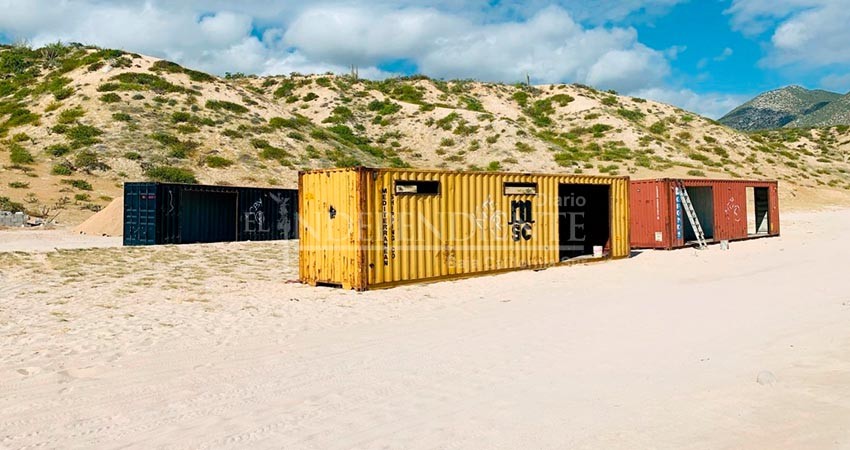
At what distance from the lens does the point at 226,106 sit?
54719mm

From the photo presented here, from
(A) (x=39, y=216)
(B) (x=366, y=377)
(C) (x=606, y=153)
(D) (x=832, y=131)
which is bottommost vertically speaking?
(B) (x=366, y=377)

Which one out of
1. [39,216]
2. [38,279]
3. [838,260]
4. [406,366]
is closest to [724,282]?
[838,260]

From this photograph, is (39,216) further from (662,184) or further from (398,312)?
(662,184)

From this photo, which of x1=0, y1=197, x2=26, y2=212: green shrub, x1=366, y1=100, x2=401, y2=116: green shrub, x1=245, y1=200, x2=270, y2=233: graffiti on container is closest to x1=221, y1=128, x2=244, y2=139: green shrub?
x1=0, y1=197, x2=26, y2=212: green shrub

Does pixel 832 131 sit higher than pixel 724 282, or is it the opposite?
pixel 832 131

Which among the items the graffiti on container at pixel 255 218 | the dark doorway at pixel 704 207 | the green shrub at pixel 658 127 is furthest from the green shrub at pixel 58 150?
the green shrub at pixel 658 127

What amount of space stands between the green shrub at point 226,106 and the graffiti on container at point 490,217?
4363 cm

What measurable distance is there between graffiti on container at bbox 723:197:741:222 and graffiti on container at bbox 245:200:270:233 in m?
22.7

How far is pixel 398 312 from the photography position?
1175cm

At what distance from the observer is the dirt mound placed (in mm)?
30172

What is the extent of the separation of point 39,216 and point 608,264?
32245mm

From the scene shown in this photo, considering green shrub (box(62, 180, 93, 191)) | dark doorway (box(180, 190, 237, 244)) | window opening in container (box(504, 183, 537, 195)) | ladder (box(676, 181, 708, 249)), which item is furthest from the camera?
green shrub (box(62, 180, 93, 191))

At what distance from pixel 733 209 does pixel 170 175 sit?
119 feet

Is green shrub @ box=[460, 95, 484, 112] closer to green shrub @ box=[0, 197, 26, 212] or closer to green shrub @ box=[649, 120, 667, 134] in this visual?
green shrub @ box=[649, 120, 667, 134]
